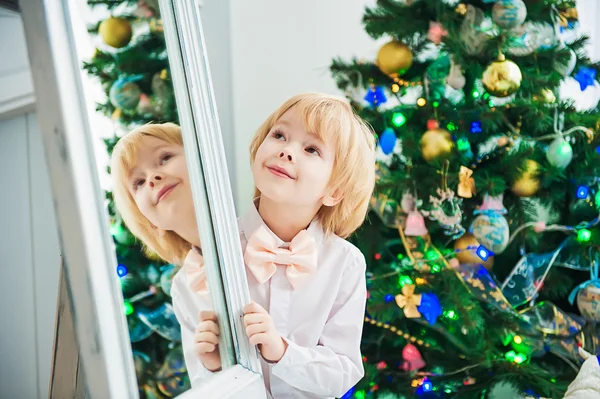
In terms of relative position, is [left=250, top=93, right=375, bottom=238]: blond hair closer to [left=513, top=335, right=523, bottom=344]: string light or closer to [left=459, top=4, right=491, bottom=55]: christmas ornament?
[left=459, top=4, right=491, bottom=55]: christmas ornament

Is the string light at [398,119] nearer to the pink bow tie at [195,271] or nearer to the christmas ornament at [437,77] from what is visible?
the christmas ornament at [437,77]

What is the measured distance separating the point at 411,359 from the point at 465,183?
20.4 inches

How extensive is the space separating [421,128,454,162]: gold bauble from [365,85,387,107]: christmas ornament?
0.17 m

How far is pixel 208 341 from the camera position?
26.1 inches

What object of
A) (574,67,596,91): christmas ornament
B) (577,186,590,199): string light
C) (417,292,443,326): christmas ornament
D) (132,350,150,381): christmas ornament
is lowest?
(417,292,443,326): christmas ornament

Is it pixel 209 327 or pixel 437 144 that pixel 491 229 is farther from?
pixel 209 327

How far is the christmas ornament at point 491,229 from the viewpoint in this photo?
57.7 inches

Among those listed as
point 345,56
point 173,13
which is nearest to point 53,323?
point 173,13

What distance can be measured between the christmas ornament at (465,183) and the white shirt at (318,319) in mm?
703

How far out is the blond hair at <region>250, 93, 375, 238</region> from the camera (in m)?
0.85

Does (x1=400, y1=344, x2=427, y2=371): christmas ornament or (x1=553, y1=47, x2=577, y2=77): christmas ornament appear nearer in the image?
(x1=553, y1=47, x2=577, y2=77): christmas ornament

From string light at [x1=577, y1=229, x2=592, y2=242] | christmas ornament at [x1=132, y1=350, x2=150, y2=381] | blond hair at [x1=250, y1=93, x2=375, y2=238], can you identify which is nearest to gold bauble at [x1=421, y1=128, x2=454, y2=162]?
string light at [x1=577, y1=229, x2=592, y2=242]

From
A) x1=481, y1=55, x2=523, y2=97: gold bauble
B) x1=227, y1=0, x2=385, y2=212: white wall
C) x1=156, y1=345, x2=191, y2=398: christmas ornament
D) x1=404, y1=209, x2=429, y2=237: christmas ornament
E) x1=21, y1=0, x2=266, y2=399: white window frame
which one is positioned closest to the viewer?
x1=21, y1=0, x2=266, y2=399: white window frame

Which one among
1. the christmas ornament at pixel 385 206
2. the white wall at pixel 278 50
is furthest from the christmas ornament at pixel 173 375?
the white wall at pixel 278 50
